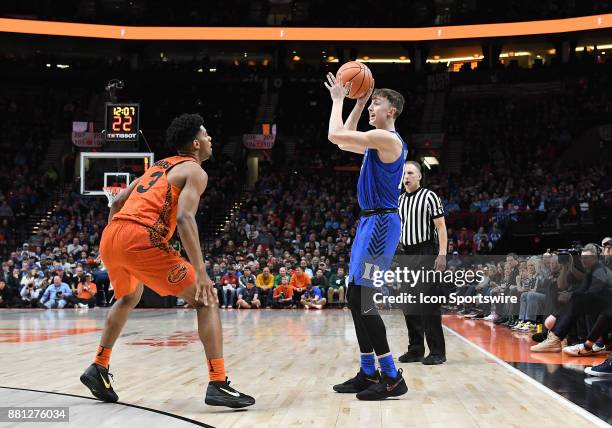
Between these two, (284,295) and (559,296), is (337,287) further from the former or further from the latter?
(559,296)

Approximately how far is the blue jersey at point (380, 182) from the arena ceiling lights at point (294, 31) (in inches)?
1056

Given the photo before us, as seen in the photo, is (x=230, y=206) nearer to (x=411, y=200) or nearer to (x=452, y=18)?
(x=452, y=18)

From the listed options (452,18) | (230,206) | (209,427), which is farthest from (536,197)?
(209,427)

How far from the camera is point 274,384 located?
5.32 m

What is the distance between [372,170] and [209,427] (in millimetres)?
2106

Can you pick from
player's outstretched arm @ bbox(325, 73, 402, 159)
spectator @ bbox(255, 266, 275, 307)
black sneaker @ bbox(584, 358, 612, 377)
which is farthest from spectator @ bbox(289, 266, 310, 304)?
player's outstretched arm @ bbox(325, 73, 402, 159)

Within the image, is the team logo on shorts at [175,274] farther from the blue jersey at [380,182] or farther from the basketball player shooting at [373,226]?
the blue jersey at [380,182]

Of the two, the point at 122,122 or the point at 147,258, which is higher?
the point at 122,122

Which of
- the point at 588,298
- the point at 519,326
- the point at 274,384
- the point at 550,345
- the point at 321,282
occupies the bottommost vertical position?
the point at 321,282

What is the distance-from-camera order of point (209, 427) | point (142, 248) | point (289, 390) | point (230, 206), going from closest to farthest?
point (209, 427), point (142, 248), point (289, 390), point (230, 206)

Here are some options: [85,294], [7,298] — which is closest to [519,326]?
[85,294]

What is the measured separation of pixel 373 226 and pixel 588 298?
136 inches

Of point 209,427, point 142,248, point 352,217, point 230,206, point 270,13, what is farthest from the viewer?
point 270,13

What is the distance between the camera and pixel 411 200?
7168 millimetres
